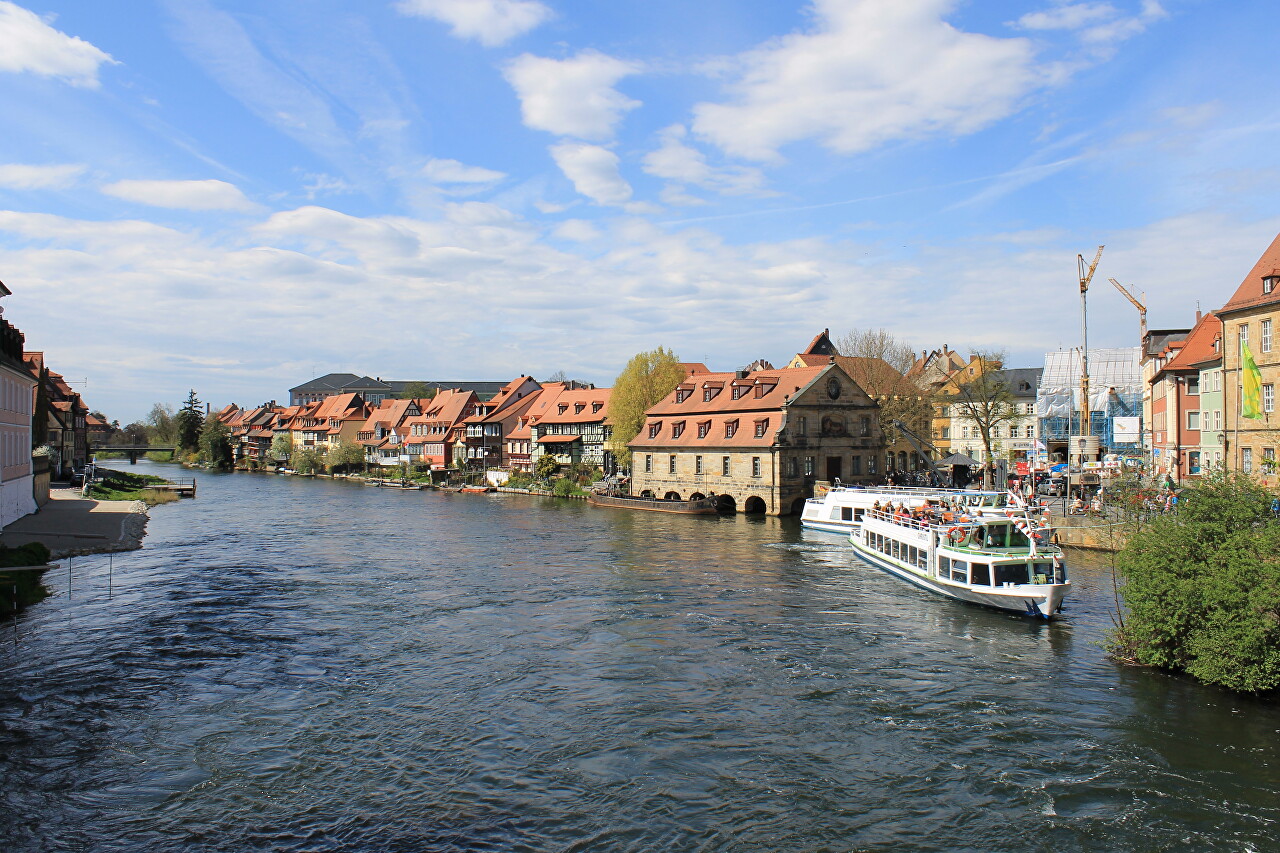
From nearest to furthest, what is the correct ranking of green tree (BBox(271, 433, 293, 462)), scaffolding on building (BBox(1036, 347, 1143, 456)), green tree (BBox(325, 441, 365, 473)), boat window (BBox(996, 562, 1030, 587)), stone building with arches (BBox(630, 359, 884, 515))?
1. boat window (BBox(996, 562, 1030, 587))
2. stone building with arches (BBox(630, 359, 884, 515))
3. scaffolding on building (BBox(1036, 347, 1143, 456))
4. green tree (BBox(325, 441, 365, 473))
5. green tree (BBox(271, 433, 293, 462))

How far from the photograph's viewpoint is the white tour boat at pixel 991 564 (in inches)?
979

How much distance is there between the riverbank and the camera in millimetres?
35438

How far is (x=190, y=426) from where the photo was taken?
135500 millimetres

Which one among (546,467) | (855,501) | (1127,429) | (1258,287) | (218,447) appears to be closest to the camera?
(1258,287)

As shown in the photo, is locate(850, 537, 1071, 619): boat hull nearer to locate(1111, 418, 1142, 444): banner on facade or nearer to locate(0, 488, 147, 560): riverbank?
locate(0, 488, 147, 560): riverbank

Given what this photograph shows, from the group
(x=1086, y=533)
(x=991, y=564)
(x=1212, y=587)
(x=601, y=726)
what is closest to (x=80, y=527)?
(x=601, y=726)

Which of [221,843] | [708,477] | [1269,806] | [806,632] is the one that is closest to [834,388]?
[708,477]

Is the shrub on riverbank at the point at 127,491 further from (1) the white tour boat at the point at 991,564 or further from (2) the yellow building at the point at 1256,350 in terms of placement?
(2) the yellow building at the point at 1256,350

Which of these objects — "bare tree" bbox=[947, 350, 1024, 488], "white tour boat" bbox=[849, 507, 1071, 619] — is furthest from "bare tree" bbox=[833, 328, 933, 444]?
"white tour boat" bbox=[849, 507, 1071, 619]

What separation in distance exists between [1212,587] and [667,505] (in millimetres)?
42370

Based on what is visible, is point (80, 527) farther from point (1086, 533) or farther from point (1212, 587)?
point (1086, 533)

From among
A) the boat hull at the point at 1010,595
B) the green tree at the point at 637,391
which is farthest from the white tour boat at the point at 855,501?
the green tree at the point at 637,391

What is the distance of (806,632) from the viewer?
23375 mm

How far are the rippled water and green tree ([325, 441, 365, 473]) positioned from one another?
8339 centimetres
